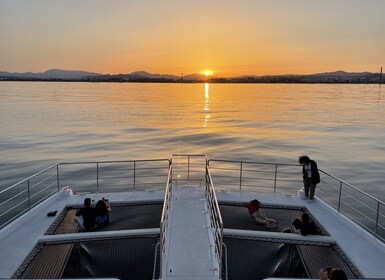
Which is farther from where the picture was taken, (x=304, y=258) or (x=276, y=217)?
(x=276, y=217)

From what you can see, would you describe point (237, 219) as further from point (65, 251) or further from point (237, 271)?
point (65, 251)

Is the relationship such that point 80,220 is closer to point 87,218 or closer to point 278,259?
point 87,218

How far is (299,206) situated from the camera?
1138 centimetres

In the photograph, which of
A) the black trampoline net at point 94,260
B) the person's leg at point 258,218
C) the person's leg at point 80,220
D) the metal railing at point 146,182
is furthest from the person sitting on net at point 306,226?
the metal railing at point 146,182

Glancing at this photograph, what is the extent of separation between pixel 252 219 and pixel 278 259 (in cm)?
215

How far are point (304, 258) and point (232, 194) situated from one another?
4.39 metres

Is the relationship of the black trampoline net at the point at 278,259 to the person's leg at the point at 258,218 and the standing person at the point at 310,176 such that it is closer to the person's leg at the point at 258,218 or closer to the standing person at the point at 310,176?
the person's leg at the point at 258,218

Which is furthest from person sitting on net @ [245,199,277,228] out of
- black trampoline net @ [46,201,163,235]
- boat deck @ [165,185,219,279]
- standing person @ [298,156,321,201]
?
black trampoline net @ [46,201,163,235]

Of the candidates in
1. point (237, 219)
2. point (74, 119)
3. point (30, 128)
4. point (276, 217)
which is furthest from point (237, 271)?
point (74, 119)

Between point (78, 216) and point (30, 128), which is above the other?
point (78, 216)

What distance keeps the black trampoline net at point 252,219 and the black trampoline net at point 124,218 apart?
200 cm

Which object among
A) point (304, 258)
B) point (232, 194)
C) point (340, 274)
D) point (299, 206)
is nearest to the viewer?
point (340, 274)

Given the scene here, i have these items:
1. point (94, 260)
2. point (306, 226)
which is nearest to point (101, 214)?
point (94, 260)

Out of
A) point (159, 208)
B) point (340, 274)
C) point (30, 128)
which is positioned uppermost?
point (340, 274)
